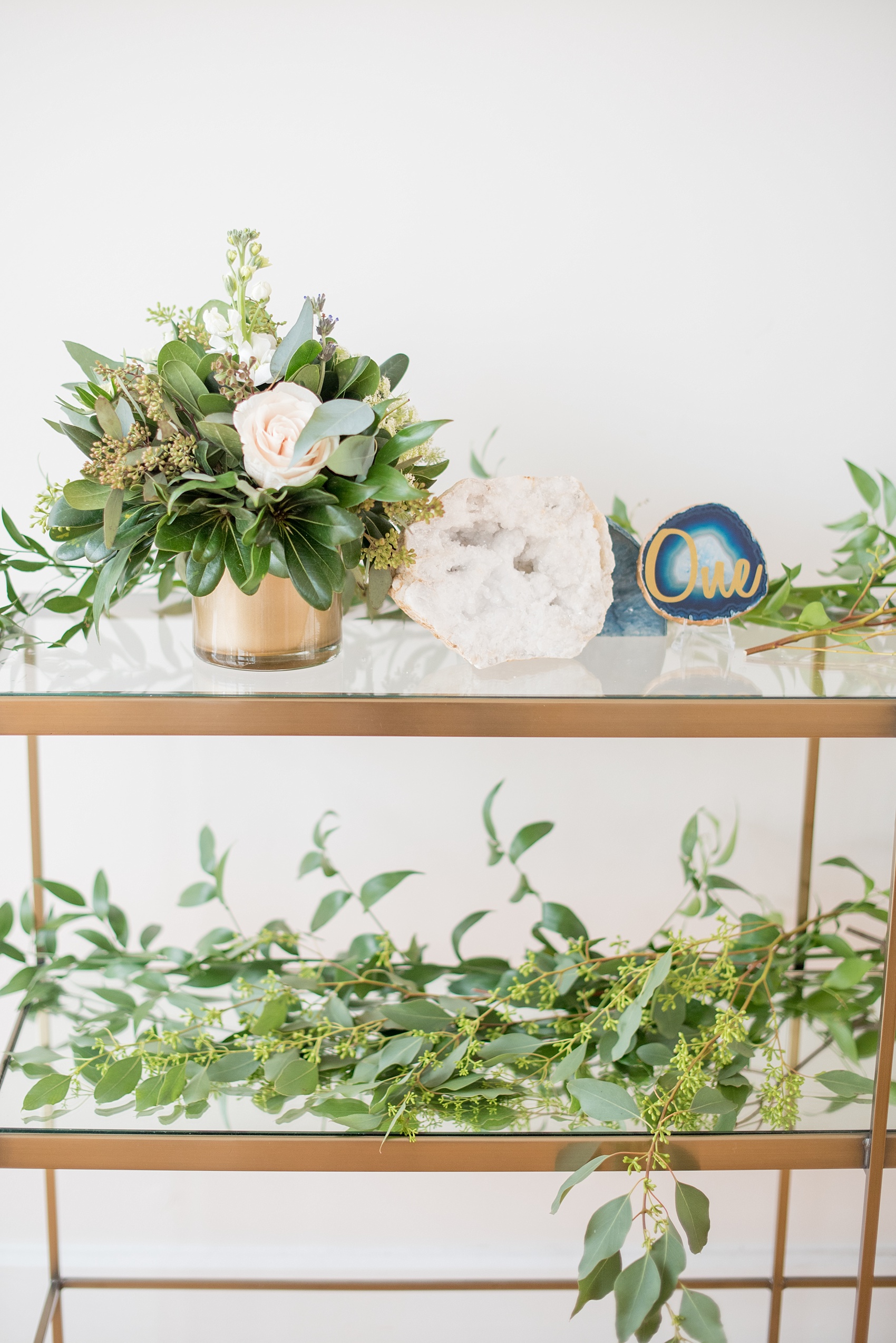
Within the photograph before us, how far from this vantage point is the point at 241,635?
0.80m

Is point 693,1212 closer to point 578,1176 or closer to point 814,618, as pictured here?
point 578,1176

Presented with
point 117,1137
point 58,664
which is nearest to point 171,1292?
point 117,1137

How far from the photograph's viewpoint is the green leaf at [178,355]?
2.33 ft

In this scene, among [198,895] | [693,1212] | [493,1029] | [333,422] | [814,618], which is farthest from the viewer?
[198,895]

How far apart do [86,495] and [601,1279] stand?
2.55ft

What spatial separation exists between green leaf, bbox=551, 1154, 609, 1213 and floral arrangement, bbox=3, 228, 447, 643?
0.52 meters

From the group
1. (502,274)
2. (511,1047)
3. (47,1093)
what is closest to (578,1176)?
(511,1047)

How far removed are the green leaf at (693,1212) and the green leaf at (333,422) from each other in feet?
2.24

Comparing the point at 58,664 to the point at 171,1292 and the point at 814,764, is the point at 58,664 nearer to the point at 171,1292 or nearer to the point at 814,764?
the point at 814,764

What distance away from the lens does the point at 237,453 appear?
0.72m

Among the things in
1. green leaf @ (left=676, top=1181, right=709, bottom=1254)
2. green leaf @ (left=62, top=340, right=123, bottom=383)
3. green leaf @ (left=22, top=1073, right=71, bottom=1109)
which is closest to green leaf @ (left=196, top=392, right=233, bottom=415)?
green leaf @ (left=62, top=340, right=123, bottom=383)

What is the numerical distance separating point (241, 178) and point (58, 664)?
24.4 inches

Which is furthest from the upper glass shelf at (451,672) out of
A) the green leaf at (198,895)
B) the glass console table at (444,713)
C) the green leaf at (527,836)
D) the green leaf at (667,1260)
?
the green leaf at (667,1260)

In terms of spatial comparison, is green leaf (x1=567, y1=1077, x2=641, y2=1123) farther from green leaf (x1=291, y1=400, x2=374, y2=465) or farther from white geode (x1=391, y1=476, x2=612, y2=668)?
green leaf (x1=291, y1=400, x2=374, y2=465)
